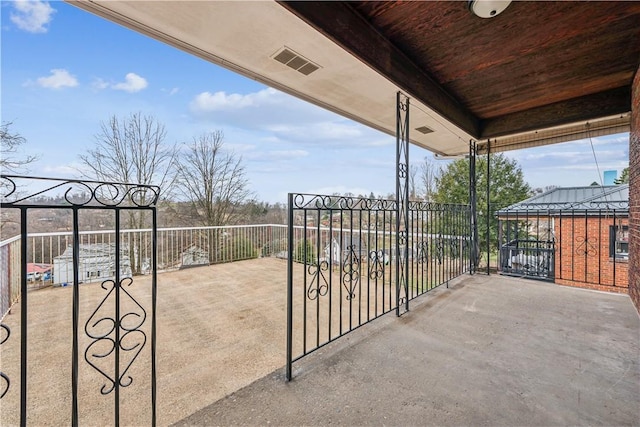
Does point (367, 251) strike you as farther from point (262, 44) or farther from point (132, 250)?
point (132, 250)

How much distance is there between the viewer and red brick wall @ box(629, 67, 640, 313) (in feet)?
8.32

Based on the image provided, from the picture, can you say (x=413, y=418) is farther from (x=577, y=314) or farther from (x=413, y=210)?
(x=577, y=314)

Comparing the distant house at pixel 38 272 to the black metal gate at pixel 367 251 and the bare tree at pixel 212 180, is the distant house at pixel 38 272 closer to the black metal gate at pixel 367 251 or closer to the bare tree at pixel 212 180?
the black metal gate at pixel 367 251

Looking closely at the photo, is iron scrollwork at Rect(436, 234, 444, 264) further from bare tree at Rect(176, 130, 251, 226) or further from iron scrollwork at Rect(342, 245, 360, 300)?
bare tree at Rect(176, 130, 251, 226)

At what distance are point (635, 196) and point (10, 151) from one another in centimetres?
861

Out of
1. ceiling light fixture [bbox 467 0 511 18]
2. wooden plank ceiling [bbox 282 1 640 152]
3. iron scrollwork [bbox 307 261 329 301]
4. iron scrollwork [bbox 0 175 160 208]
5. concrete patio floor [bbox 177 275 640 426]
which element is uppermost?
wooden plank ceiling [bbox 282 1 640 152]

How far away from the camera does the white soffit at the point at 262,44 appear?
1.52 m

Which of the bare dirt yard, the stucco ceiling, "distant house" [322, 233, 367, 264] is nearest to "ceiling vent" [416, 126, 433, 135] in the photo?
the stucco ceiling

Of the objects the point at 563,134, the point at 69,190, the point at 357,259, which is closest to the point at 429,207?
the point at 357,259

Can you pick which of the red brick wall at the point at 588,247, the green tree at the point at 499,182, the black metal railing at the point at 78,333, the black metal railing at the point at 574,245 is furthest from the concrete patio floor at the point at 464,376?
the green tree at the point at 499,182

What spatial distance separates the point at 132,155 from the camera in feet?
23.2

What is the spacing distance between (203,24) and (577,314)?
3.98m

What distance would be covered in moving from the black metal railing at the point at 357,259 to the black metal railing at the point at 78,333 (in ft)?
2.78

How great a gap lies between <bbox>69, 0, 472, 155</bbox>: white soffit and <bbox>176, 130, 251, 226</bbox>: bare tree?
6096 mm
